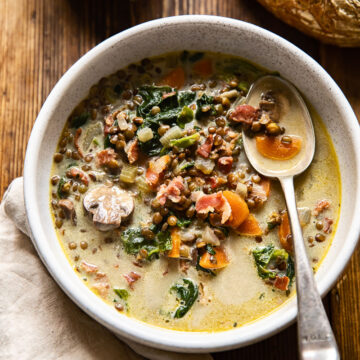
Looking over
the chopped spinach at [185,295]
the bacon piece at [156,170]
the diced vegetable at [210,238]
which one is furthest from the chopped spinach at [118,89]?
the chopped spinach at [185,295]

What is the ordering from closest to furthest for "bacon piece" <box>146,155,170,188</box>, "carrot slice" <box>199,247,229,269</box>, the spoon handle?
the spoon handle < "carrot slice" <box>199,247,229,269</box> < "bacon piece" <box>146,155,170,188</box>

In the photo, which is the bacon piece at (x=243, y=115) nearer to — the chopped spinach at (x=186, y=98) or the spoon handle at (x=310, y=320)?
the chopped spinach at (x=186, y=98)

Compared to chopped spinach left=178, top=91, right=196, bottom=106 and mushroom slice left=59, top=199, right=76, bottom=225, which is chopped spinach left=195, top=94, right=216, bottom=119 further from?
mushroom slice left=59, top=199, right=76, bottom=225

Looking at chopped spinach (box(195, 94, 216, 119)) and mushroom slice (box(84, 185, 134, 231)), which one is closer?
mushroom slice (box(84, 185, 134, 231))

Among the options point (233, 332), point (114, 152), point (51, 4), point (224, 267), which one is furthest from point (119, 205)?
point (51, 4)

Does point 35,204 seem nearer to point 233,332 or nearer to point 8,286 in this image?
point 8,286

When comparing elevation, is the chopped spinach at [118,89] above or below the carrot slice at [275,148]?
above

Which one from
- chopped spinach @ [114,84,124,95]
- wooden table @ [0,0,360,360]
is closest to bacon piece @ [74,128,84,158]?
chopped spinach @ [114,84,124,95]
